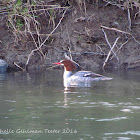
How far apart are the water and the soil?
3881 millimetres

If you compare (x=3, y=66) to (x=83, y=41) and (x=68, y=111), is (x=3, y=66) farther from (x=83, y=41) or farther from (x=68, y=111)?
(x=68, y=111)

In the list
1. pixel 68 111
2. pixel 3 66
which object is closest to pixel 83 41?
pixel 3 66

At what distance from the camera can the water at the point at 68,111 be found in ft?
18.7

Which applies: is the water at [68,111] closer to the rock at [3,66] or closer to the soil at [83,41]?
the rock at [3,66]

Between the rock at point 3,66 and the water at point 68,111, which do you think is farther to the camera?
the rock at point 3,66

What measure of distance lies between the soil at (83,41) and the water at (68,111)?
3.88 metres

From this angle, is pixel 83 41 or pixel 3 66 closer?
pixel 3 66

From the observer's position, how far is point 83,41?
1567cm

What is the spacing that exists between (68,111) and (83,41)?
874cm

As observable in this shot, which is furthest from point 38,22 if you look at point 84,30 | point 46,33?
point 84,30

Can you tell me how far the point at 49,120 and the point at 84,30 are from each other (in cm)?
978

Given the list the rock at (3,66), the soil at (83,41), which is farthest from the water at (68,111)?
the soil at (83,41)

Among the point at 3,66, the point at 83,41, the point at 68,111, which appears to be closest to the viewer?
the point at 68,111

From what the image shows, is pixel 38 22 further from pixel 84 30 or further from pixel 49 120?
pixel 49 120
